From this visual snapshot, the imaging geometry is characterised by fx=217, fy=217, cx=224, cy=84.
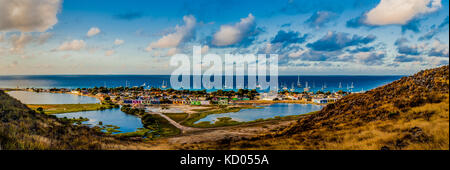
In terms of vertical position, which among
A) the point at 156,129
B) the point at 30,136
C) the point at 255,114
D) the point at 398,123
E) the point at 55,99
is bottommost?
the point at 255,114

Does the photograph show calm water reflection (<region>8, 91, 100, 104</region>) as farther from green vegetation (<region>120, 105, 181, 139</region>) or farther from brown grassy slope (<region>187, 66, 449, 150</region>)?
brown grassy slope (<region>187, 66, 449, 150</region>)

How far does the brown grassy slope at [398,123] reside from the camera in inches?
443

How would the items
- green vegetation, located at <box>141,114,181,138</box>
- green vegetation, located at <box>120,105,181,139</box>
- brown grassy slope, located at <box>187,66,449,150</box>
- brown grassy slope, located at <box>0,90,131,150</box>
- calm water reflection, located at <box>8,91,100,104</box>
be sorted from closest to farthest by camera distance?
1. brown grassy slope, located at <box>0,90,131,150</box>
2. brown grassy slope, located at <box>187,66,449,150</box>
3. green vegetation, located at <box>120,105,181,139</box>
4. green vegetation, located at <box>141,114,181,138</box>
5. calm water reflection, located at <box>8,91,100,104</box>

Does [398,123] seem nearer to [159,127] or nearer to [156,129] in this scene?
[156,129]

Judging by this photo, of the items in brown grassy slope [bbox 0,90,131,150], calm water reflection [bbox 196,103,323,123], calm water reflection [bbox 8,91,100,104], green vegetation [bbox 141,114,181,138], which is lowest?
calm water reflection [bbox 196,103,323,123]

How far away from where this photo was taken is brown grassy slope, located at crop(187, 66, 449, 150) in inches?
443

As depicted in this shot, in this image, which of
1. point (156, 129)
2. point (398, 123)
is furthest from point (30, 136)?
point (156, 129)

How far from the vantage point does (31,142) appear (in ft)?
35.9

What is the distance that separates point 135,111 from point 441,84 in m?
79.9

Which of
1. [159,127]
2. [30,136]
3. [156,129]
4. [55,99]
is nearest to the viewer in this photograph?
[30,136]

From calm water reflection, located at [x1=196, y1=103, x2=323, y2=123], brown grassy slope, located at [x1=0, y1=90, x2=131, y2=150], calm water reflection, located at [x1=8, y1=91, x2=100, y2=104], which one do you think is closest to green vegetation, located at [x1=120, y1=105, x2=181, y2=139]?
calm water reflection, located at [x1=196, y1=103, x2=323, y2=123]

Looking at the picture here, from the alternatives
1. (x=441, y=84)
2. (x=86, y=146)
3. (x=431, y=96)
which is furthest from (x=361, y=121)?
(x=86, y=146)

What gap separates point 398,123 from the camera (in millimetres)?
14141
